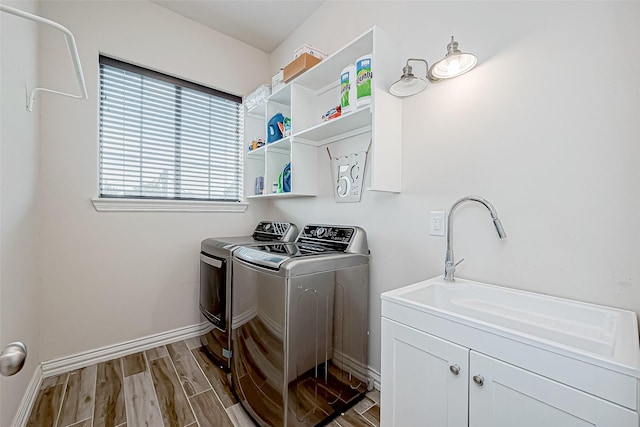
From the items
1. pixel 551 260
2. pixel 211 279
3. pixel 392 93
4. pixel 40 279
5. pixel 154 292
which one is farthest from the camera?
pixel 154 292

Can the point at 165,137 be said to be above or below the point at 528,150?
above

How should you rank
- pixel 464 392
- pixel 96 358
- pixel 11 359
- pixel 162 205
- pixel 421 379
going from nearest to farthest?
1. pixel 11 359
2. pixel 464 392
3. pixel 421 379
4. pixel 96 358
5. pixel 162 205

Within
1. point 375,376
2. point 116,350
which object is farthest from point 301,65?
point 116,350

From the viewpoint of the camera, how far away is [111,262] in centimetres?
200

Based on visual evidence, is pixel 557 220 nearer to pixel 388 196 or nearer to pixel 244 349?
pixel 388 196

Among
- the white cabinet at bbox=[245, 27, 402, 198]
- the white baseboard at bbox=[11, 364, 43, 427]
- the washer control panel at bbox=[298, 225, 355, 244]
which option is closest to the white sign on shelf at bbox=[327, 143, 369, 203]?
the white cabinet at bbox=[245, 27, 402, 198]

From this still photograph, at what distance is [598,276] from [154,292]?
2.69 metres

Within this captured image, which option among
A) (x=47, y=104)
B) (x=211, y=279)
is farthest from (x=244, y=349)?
(x=47, y=104)

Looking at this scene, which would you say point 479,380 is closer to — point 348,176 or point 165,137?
point 348,176

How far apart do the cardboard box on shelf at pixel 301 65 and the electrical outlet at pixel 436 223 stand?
131cm

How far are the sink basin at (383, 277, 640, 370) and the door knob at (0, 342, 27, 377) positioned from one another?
103 centimetres

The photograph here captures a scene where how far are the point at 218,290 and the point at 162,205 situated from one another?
90cm

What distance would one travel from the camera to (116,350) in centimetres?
200

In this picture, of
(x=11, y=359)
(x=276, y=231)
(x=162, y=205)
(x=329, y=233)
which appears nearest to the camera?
(x=11, y=359)
